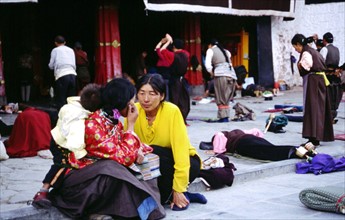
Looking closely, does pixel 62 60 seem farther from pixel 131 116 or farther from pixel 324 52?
pixel 131 116

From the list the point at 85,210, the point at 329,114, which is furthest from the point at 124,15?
the point at 85,210

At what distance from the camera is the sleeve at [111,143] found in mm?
4125

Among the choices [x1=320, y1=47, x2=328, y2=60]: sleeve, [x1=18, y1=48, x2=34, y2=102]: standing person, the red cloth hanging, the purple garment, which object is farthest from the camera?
[x1=18, y1=48, x2=34, y2=102]: standing person

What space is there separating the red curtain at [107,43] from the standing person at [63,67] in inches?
126

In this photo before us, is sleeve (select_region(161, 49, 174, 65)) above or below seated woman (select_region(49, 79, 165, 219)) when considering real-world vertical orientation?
above

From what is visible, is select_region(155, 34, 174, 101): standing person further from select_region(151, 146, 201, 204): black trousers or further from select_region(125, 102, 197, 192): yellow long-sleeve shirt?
select_region(151, 146, 201, 204): black trousers

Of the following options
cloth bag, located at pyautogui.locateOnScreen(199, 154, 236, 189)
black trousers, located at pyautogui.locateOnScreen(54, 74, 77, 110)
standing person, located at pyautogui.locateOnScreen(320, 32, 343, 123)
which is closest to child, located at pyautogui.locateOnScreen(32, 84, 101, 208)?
cloth bag, located at pyautogui.locateOnScreen(199, 154, 236, 189)

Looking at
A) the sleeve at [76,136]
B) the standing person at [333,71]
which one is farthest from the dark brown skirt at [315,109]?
the sleeve at [76,136]

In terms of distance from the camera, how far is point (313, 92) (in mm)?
7895

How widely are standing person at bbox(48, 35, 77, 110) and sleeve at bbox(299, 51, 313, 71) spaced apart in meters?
5.49

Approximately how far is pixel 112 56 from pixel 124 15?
16.1 ft

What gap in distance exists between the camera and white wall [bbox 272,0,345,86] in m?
20.5

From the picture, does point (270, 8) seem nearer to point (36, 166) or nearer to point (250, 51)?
point (250, 51)

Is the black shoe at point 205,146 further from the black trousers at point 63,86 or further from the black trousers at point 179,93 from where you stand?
the black trousers at point 63,86
